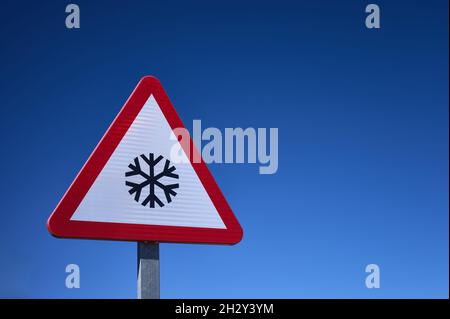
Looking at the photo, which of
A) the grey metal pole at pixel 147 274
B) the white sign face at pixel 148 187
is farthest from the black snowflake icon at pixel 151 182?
the grey metal pole at pixel 147 274

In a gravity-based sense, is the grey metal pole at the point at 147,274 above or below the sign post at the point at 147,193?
below

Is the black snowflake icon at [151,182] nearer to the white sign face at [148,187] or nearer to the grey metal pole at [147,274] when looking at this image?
the white sign face at [148,187]

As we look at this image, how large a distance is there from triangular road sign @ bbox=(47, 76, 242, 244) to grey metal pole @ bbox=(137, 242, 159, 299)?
0.19 ft

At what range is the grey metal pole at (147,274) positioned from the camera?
1.78 metres

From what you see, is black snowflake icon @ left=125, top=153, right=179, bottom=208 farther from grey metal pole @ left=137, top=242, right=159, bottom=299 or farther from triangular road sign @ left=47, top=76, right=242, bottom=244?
grey metal pole @ left=137, top=242, right=159, bottom=299

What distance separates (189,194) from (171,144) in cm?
21

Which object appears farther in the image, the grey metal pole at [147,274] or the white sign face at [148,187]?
the white sign face at [148,187]

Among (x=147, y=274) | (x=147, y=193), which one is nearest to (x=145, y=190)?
(x=147, y=193)

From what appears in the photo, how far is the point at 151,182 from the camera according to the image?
78.7 inches

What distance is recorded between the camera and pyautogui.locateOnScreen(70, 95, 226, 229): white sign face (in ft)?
6.35

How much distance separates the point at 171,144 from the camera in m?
2.10
